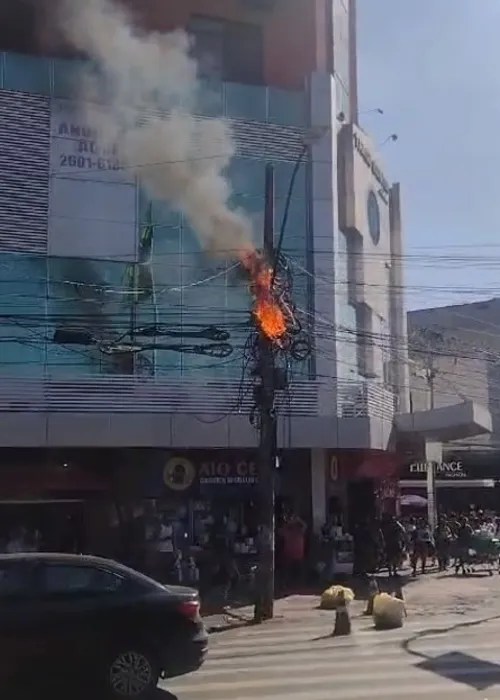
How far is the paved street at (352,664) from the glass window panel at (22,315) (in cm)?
995

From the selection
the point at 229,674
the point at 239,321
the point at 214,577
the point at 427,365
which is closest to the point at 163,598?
the point at 229,674

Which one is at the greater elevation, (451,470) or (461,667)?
(451,470)

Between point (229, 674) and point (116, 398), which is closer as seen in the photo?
point (229, 674)

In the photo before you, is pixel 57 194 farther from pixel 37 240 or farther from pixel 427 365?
pixel 427 365

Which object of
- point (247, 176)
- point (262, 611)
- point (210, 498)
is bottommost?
point (262, 611)

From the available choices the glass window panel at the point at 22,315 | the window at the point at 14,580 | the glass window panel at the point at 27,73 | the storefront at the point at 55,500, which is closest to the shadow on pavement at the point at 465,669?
the window at the point at 14,580

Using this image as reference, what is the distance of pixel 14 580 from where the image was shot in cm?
979

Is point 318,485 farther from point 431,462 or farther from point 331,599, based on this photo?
point 431,462

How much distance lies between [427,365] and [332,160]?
16.4 metres

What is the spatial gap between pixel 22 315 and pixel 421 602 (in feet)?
35.9

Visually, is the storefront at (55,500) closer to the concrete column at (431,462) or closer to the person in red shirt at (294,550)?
the person in red shirt at (294,550)

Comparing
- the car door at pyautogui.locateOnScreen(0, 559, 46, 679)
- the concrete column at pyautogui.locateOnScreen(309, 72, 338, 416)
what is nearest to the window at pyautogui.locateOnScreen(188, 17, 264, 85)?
the concrete column at pyautogui.locateOnScreen(309, 72, 338, 416)

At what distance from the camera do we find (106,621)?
9.75 m

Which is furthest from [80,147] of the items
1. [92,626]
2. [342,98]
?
[92,626]
